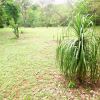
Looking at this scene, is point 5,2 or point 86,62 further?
point 5,2

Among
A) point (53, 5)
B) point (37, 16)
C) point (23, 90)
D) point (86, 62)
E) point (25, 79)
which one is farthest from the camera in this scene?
point (37, 16)

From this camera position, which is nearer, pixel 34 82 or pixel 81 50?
pixel 81 50

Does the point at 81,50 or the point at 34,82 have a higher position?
the point at 81,50

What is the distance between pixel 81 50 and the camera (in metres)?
3.63

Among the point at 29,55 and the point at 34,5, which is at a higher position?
the point at 34,5

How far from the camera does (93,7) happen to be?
962 centimetres

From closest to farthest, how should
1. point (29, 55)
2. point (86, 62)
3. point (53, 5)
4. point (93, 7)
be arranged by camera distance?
point (86, 62)
point (29, 55)
point (93, 7)
point (53, 5)

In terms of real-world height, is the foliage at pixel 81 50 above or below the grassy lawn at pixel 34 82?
above

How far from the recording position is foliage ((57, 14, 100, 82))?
361 cm

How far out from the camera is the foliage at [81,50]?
3.61 metres

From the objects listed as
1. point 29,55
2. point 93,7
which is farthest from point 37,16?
point 29,55

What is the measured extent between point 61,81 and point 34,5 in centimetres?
2648

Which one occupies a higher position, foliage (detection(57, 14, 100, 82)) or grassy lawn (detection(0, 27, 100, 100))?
foliage (detection(57, 14, 100, 82))

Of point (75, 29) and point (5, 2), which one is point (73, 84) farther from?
point (5, 2)
